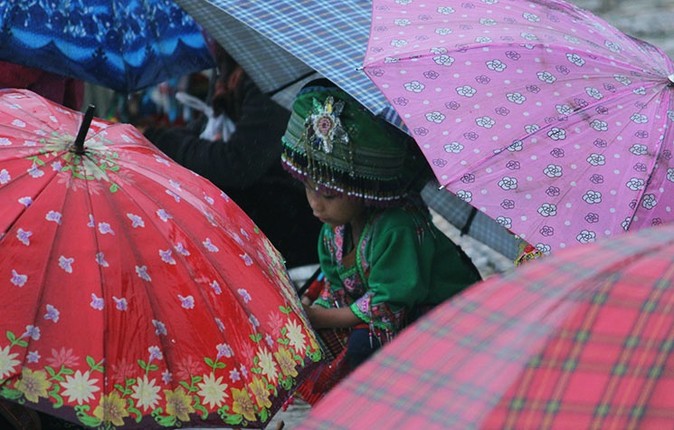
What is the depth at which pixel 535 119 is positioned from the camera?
342 centimetres

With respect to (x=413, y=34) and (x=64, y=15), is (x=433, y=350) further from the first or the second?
(x=64, y=15)

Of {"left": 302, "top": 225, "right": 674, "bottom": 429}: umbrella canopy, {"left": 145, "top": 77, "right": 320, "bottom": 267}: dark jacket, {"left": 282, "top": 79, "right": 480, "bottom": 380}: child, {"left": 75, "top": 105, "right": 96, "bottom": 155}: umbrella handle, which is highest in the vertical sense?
{"left": 302, "top": 225, "right": 674, "bottom": 429}: umbrella canopy

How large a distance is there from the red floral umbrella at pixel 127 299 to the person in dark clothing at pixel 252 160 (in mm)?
1689

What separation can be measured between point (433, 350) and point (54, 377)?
1.11 metres

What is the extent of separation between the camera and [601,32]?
12.5 feet

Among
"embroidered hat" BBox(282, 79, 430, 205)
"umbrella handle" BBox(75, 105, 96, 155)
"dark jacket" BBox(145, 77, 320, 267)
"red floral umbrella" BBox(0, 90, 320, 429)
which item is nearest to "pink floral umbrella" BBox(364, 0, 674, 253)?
"embroidered hat" BBox(282, 79, 430, 205)

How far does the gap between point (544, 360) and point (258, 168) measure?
10.3ft

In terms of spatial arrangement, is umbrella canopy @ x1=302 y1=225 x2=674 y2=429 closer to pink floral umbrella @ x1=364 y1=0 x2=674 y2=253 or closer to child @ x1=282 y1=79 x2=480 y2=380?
pink floral umbrella @ x1=364 y1=0 x2=674 y2=253

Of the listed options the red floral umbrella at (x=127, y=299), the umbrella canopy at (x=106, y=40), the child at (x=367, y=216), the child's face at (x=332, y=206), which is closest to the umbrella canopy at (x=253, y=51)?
the umbrella canopy at (x=106, y=40)

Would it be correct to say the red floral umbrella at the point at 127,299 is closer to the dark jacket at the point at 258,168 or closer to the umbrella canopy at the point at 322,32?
the umbrella canopy at the point at 322,32

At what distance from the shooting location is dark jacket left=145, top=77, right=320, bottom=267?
193 inches

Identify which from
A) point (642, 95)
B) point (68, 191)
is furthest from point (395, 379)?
point (642, 95)

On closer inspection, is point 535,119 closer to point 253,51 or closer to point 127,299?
point 127,299

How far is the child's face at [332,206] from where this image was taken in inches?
160
